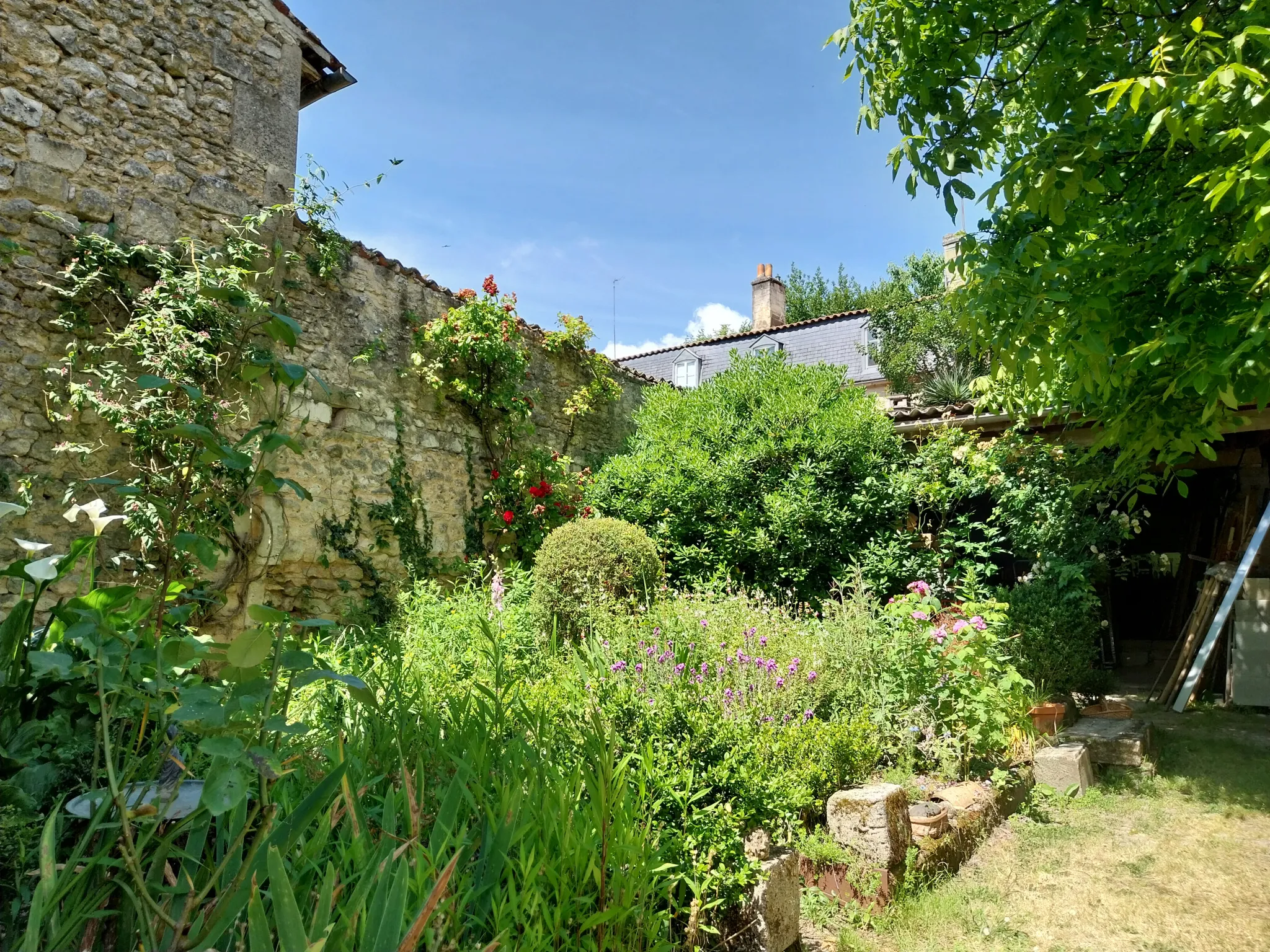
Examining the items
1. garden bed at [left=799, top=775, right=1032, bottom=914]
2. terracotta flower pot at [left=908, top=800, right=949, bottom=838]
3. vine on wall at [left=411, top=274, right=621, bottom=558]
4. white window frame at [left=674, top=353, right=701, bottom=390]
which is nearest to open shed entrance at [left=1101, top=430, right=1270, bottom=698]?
garden bed at [left=799, top=775, right=1032, bottom=914]

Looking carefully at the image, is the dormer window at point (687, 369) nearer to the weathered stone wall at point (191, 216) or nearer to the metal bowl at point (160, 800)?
the weathered stone wall at point (191, 216)

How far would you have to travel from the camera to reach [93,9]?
4.57 metres

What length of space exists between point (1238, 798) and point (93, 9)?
838cm

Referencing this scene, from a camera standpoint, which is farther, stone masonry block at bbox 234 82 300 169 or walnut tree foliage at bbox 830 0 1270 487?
stone masonry block at bbox 234 82 300 169

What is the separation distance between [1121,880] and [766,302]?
1875cm

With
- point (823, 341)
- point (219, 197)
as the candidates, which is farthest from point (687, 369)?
point (219, 197)

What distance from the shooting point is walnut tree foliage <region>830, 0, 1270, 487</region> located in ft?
9.46

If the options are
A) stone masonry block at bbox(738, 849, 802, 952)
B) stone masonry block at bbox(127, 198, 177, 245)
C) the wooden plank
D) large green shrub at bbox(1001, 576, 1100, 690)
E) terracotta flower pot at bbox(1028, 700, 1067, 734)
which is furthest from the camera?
the wooden plank

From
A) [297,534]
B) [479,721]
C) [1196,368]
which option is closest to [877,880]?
[479,721]

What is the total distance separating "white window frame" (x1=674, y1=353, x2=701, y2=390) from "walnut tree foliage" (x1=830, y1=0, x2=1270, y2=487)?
18.4m

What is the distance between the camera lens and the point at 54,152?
438 centimetres

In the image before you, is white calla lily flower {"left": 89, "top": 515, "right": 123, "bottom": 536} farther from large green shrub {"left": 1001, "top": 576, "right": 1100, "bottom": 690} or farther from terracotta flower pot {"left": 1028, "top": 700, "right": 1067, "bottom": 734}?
large green shrub {"left": 1001, "top": 576, "right": 1100, "bottom": 690}

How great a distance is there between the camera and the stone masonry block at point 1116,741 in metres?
4.72

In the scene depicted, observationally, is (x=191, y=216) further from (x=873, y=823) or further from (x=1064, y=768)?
(x=1064, y=768)
